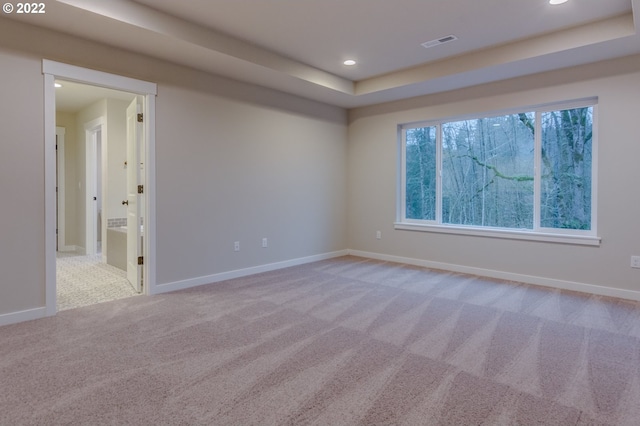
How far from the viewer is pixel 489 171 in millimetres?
4961

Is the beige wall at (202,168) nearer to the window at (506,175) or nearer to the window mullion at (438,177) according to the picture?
the window at (506,175)

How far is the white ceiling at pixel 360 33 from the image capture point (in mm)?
3068

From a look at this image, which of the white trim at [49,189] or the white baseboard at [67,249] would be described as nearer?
the white trim at [49,189]

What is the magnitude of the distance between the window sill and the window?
0.4 inches

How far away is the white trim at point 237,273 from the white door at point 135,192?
33 centimetres

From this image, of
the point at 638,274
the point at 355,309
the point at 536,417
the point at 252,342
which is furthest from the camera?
the point at 638,274

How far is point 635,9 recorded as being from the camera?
2.82m

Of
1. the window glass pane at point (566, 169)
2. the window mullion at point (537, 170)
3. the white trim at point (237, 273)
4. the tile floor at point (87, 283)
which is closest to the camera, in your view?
the tile floor at point (87, 283)

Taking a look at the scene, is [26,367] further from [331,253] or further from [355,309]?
[331,253]

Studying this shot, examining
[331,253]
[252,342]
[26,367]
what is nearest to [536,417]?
[252,342]

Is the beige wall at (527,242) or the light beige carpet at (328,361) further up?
the beige wall at (527,242)

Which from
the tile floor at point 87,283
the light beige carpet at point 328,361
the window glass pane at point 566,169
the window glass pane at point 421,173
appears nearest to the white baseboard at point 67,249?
the tile floor at point 87,283

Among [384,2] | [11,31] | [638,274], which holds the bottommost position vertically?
[638,274]

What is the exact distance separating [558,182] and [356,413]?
391cm
